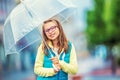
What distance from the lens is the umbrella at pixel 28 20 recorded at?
16.9ft

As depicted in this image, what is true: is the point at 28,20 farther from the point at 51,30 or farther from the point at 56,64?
the point at 56,64

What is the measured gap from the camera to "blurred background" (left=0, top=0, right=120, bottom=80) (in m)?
37.1

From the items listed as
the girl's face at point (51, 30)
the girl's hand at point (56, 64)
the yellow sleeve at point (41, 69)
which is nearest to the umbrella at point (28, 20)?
the girl's face at point (51, 30)

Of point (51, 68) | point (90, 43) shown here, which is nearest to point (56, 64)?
point (51, 68)

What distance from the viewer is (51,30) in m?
5.09

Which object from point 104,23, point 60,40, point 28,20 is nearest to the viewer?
point 60,40

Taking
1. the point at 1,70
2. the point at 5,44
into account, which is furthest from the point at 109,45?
the point at 5,44

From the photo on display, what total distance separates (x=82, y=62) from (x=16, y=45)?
1606 inches

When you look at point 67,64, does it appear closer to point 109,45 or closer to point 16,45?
point 16,45

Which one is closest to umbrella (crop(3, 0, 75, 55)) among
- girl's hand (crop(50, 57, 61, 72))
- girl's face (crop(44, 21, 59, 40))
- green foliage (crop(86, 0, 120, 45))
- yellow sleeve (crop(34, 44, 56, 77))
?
girl's face (crop(44, 21, 59, 40))

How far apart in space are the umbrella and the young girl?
11cm

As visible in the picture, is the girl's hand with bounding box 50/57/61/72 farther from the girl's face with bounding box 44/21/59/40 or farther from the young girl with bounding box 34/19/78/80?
the girl's face with bounding box 44/21/59/40

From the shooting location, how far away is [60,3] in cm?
531

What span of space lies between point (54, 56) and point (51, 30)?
0.78ft
